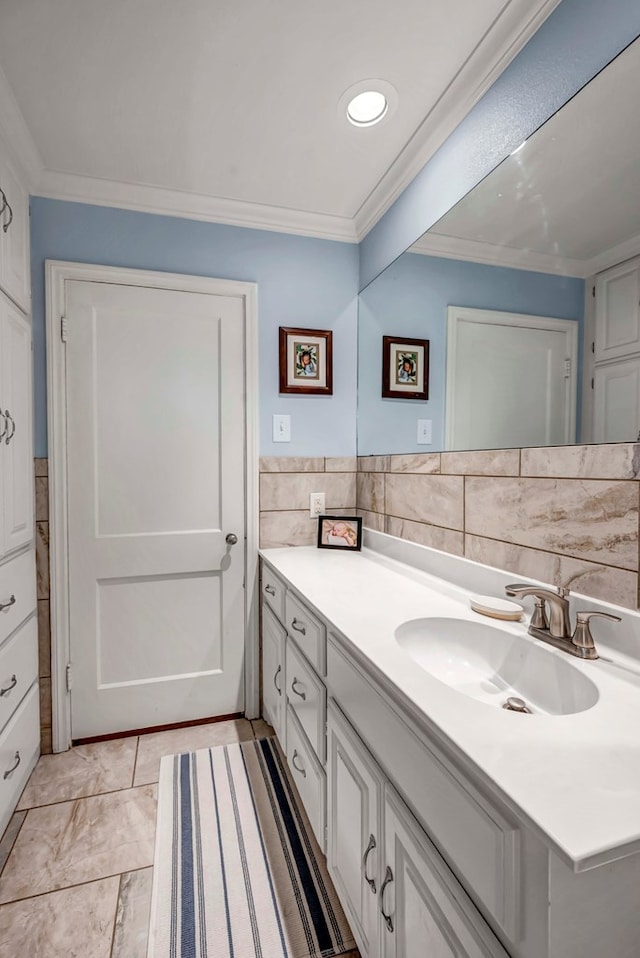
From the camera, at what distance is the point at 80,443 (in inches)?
75.9

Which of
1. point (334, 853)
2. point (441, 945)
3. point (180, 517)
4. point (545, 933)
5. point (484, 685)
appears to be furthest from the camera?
point (180, 517)

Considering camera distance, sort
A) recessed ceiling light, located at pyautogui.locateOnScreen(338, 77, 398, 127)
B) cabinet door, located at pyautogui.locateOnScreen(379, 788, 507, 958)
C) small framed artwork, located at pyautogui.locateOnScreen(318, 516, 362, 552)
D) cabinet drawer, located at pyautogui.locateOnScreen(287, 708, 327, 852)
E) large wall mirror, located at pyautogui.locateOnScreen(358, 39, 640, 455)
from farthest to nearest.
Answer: small framed artwork, located at pyautogui.locateOnScreen(318, 516, 362, 552), recessed ceiling light, located at pyautogui.locateOnScreen(338, 77, 398, 127), cabinet drawer, located at pyautogui.locateOnScreen(287, 708, 327, 852), large wall mirror, located at pyautogui.locateOnScreen(358, 39, 640, 455), cabinet door, located at pyautogui.locateOnScreen(379, 788, 507, 958)

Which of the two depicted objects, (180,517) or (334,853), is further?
(180,517)

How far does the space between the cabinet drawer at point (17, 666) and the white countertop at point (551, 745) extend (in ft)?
3.72

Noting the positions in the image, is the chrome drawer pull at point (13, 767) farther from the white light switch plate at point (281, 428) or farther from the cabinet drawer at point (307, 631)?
the white light switch plate at point (281, 428)

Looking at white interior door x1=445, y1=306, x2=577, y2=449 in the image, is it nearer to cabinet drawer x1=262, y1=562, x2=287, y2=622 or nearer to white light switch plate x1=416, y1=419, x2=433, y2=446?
white light switch plate x1=416, y1=419, x2=433, y2=446

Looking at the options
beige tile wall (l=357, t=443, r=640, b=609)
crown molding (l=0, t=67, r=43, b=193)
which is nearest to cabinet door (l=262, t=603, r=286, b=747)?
beige tile wall (l=357, t=443, r=640, b=609)

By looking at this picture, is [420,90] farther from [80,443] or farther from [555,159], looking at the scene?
[80,443]

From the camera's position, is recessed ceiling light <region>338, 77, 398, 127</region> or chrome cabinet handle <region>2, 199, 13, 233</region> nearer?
recessed ceiling light <region>338, 77, 398, 127</region>

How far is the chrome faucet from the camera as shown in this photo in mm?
979

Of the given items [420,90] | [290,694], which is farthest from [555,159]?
[290,694]

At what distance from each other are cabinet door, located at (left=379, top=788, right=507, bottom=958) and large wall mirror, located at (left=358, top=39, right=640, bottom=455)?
35.5 inches

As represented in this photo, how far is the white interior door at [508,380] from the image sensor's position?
1165 millimetres

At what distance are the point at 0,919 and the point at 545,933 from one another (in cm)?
149
